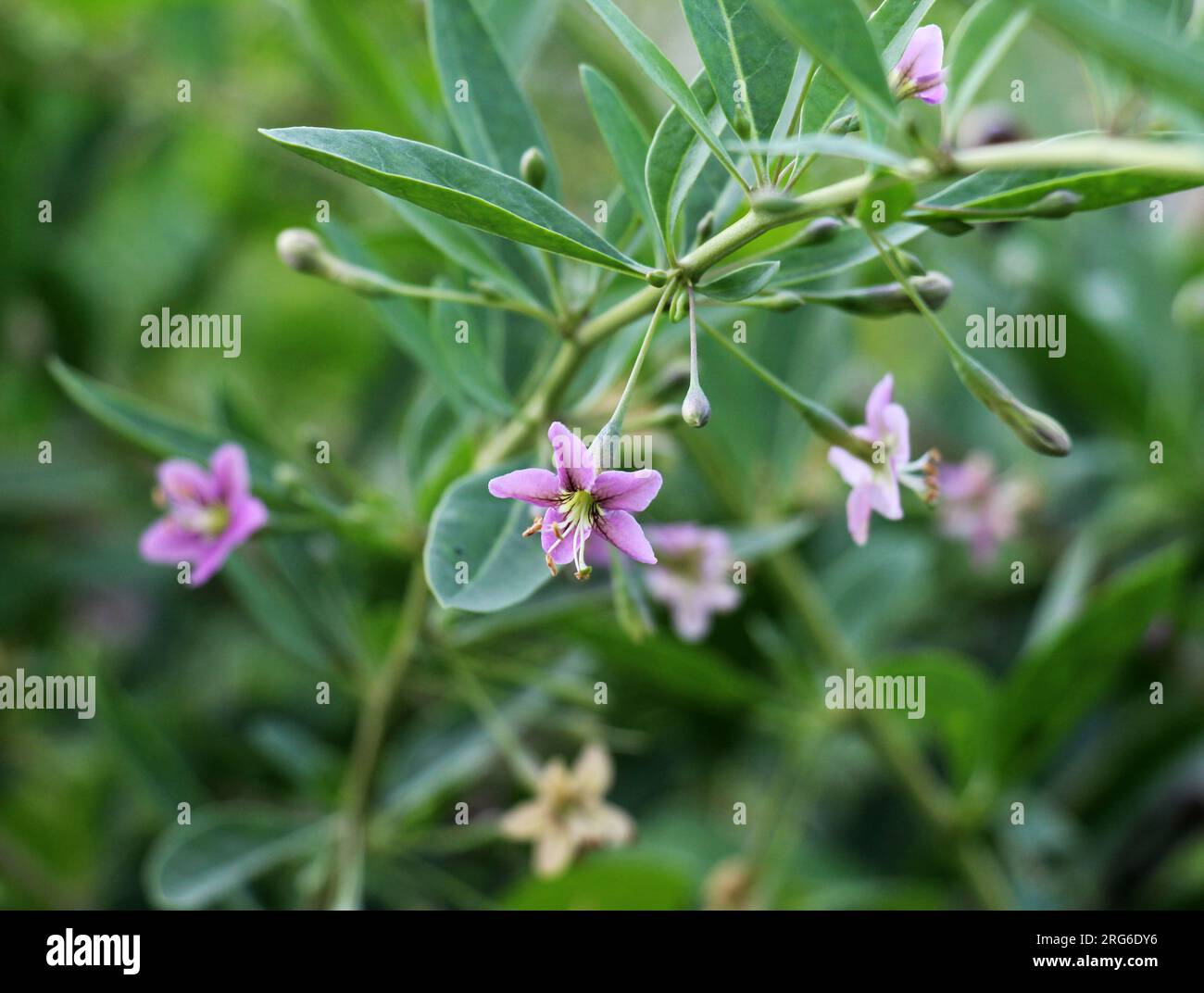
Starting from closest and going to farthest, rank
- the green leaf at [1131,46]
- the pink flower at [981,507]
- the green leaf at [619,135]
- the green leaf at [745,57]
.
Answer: the green leaf at [1131,46]
the green leaf at [745,57]
the green leaf at [619,135]
the pink flower at [981,507]

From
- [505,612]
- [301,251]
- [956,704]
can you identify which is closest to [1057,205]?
[301,251]

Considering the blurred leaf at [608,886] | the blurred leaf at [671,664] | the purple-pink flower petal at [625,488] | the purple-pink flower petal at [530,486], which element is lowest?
the blurred leaf at [608,886]

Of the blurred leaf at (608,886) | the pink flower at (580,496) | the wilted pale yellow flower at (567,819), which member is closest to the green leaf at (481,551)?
the pink flower at (580,496)

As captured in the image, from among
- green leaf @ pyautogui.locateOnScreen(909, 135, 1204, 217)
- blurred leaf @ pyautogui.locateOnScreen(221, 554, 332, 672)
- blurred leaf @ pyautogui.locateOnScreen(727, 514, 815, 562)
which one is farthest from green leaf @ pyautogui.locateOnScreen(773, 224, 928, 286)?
blurred leaf @ pyautogui.locateOnScreen(221, 554, 332, 672)

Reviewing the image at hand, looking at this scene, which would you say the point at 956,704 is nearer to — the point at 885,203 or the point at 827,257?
the point at 827,257

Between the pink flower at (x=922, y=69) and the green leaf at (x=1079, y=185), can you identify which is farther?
the pink flower at (x=922, y=69)

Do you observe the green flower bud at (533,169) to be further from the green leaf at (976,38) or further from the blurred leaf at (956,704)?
the blurred leaf at (956,704)
